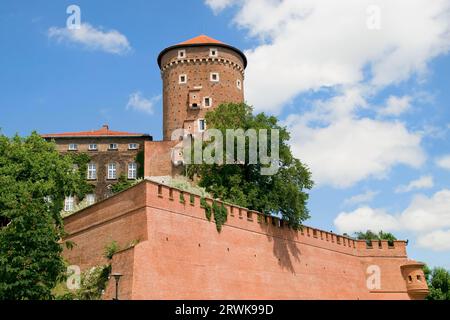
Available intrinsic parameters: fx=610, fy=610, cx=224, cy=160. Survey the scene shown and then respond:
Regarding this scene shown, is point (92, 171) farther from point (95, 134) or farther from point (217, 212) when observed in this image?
point (217, 212)

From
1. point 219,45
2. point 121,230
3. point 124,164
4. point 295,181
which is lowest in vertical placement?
point 121,230

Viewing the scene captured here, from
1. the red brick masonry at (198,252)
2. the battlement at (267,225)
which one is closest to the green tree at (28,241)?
the red brick masonry at (198,252)

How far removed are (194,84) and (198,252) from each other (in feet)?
87.7

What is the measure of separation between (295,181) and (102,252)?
12330 millimetres

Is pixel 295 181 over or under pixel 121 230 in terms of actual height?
over

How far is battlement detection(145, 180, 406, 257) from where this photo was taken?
78.6ft

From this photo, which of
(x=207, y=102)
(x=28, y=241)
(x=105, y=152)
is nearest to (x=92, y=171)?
(x=105, y=152)

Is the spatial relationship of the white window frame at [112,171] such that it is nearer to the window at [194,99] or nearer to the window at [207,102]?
the window at [194,99]

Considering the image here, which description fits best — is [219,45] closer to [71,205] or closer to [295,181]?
[71,205]

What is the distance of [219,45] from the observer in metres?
50.2

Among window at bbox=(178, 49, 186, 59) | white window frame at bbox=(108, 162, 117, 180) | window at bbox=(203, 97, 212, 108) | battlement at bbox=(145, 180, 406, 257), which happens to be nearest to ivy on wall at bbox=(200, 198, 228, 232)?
battlement at bbox=(145, 180, 406, 257)

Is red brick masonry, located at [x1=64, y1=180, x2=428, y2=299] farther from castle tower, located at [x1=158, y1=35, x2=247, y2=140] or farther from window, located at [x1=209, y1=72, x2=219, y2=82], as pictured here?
window, located at [x1=209, y1=72, x2=219, y2=82]

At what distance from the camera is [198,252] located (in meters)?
24.6
